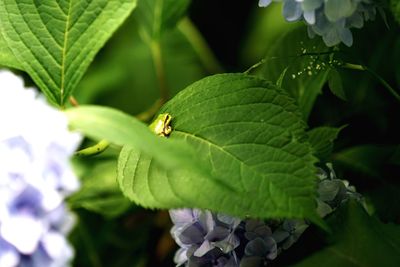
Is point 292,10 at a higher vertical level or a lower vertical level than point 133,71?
higher

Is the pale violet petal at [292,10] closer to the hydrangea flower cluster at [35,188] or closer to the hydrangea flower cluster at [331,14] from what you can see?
the hydrangea flower cluster at [331,14]

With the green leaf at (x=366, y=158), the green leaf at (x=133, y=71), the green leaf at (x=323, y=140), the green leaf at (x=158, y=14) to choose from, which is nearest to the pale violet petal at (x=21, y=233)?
the green leaf at (x=323, y=140)

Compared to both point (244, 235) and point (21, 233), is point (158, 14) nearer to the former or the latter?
point (244, 235)

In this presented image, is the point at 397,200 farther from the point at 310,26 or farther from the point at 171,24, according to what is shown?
the point at 171,24

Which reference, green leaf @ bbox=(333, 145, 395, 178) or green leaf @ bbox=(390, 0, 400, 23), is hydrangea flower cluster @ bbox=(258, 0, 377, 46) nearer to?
green leaf @ bbox=(390, 0, 400, 23)

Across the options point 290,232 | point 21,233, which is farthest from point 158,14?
point 21,233
